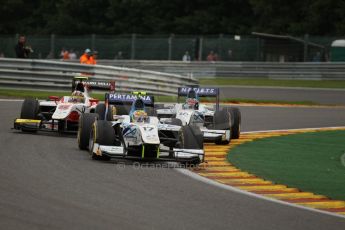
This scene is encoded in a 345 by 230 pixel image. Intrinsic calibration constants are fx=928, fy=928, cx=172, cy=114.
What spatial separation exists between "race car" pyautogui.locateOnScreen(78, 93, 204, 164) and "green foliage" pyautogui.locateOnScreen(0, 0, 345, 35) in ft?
133

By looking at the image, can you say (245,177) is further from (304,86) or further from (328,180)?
(304,86)

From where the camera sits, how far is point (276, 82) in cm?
4219

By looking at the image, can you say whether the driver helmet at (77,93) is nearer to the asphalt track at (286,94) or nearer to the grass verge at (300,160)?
the grass verge at (300,160)

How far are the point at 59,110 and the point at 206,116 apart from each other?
2.96 m

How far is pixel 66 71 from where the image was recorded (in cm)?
3080

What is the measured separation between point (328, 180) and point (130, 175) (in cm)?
286

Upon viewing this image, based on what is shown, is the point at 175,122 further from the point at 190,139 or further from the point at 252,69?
the point at 252,69

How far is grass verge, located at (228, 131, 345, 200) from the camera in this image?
13040 mm

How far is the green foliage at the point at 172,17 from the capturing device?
57875 mm

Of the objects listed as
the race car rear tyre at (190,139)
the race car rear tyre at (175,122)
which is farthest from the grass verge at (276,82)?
the race car rear tyre at (190,139)

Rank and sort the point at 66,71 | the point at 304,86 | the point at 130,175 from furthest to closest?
the point at 304,86 < the point at 66,71 < the point at 130,175

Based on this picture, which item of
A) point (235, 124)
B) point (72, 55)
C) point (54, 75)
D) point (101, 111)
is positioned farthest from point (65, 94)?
point (72, 55)

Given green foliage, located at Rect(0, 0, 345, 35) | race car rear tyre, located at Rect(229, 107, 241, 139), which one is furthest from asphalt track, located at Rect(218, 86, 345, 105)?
green foliage, located at Rect(0, 0, 345, 35)

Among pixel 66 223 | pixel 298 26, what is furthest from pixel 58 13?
pixel 66 223
